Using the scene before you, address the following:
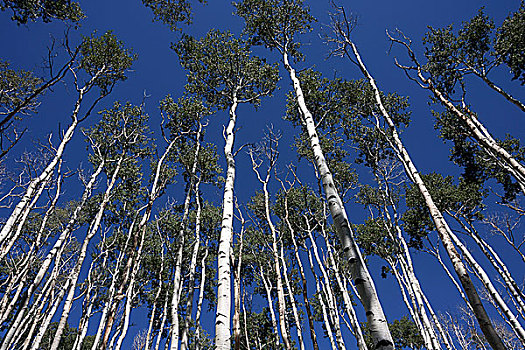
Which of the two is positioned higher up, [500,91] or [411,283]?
[500,91]

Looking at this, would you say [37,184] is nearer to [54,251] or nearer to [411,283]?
[54,251]

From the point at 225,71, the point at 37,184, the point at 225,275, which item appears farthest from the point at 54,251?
the point at 225,71

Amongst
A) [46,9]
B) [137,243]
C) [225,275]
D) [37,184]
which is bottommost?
[225,275]

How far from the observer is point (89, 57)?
40.6ft

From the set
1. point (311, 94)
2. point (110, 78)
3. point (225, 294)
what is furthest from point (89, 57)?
point (225, 294)

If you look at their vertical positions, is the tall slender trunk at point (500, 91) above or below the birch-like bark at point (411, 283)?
above

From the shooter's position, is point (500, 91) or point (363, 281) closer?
point (363, 281)

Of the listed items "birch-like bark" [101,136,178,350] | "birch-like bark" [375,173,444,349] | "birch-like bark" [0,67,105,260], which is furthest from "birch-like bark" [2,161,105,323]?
"birch-like bark" [375,173,444,349]

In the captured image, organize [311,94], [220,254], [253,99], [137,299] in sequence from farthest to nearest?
[137,299] < [311,94] < [253,99] < [220,254]

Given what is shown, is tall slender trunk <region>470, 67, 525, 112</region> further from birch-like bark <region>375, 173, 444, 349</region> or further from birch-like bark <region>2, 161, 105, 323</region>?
birch-like bark <region>2, 161, 105, 323</region>

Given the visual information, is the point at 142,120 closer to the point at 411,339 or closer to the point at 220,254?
the point at 220,254

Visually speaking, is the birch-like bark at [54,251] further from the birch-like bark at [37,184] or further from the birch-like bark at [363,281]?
the birch-like bark at [363,281]

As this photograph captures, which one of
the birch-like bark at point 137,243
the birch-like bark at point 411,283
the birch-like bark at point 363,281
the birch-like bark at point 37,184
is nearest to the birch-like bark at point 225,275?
the birch-like bark at point 363,281

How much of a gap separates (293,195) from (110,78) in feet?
43.3
